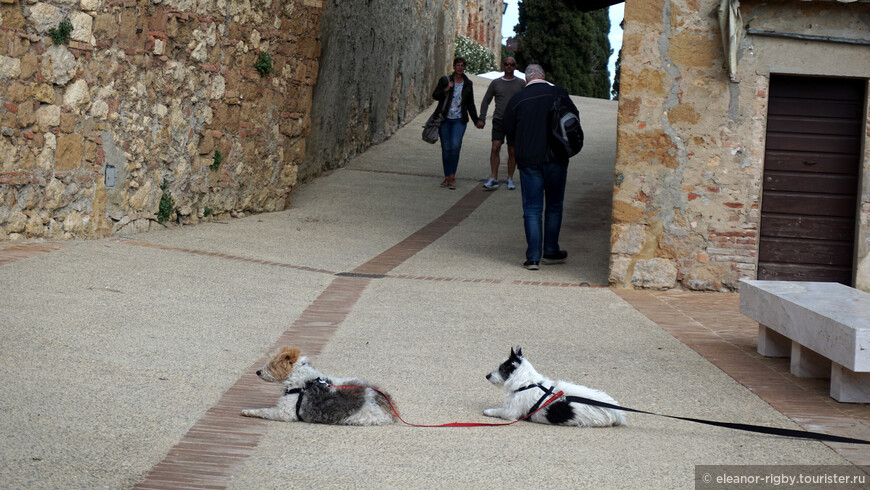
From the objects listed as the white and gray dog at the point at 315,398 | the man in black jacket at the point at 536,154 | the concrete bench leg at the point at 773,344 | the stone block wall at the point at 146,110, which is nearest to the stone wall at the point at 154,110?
the stone block wall at the point at 146,110

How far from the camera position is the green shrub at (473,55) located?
31.0 meters

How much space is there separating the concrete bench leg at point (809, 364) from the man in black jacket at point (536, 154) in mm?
3923

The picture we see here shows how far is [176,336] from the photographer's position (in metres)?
5.70

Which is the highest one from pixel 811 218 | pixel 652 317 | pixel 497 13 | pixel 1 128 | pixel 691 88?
pixel 497 13

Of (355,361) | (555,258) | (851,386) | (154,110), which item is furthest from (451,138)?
(851,386)

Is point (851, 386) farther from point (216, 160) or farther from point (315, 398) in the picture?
point (216, 160)


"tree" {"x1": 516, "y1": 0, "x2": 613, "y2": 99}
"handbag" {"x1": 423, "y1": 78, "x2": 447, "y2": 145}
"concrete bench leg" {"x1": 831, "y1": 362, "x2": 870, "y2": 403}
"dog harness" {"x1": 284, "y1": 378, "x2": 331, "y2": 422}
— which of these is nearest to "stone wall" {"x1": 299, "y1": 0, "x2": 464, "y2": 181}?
"handbag" {"x1": 423, "y1": 78, "x2": 447, "y2": 145}

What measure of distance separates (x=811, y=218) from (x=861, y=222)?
421mm

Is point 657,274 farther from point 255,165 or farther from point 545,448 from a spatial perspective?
point 255,165

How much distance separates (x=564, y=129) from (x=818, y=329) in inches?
167

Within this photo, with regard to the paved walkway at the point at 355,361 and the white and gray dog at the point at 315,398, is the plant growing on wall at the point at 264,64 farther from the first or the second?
the white and gray dog at the point at 315,398

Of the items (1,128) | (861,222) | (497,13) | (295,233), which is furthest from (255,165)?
(497,13)

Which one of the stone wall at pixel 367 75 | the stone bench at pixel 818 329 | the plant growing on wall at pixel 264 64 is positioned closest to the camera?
the stone bench at pixel 818 329

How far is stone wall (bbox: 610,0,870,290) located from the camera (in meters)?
7.79
